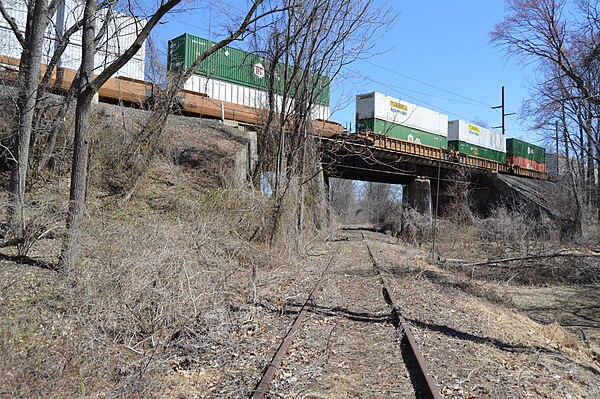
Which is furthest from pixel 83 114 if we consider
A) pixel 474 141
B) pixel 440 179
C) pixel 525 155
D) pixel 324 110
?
pixel 525 155

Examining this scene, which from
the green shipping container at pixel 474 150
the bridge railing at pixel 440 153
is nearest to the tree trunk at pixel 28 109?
the bridge railing at pixel 440 153

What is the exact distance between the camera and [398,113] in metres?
35.6

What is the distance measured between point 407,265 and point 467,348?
9.68m

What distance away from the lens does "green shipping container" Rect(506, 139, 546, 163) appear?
162 feet

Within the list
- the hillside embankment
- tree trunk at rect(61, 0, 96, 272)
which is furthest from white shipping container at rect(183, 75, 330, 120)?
tree trunk at rect(61, 0, 96, 272)

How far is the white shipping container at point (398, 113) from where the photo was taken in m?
33.5

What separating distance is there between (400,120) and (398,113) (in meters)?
0.84

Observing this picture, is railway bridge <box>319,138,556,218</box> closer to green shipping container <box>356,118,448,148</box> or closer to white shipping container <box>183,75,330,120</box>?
green shipping container <box>356,118,448,148</box>

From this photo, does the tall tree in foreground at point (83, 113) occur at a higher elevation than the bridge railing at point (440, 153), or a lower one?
lower

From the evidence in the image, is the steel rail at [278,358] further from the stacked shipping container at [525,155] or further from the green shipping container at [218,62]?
the stacked shipping container at [525,155]

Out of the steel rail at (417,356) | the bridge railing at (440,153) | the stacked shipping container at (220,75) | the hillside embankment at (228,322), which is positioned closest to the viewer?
the steel rail at (417,356)

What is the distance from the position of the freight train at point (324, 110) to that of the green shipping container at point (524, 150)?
102mm

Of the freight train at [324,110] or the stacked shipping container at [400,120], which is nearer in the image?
the freight train at [324,110]

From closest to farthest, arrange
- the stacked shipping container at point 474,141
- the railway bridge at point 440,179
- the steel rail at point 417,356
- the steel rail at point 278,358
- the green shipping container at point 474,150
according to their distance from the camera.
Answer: the steel rail at point 278,358, the steel rail at point 417,356, the railway bridge at point 440,179, the green shipping container at point 474,150, the stacked shipping container at point 474,141
